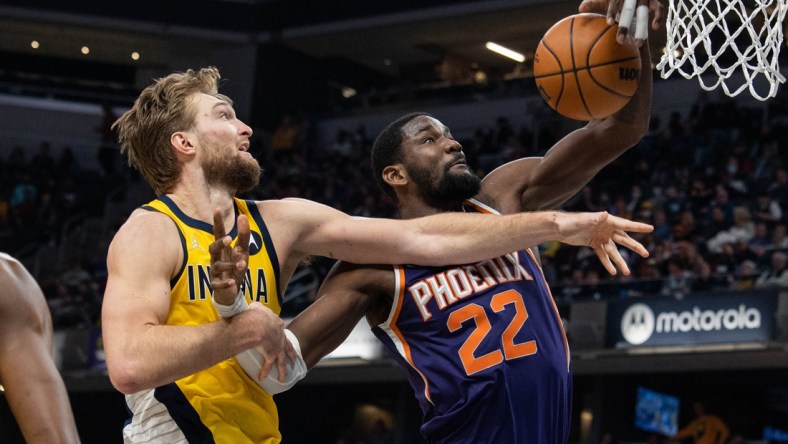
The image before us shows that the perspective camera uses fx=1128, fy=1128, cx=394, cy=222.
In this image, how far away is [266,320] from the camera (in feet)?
9.84

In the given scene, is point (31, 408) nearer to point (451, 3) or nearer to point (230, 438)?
point (230, 438)

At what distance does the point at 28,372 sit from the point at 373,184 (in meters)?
14.6

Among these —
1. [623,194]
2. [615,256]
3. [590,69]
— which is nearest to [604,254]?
[615,256]

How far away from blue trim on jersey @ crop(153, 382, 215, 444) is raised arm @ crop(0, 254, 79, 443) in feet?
0.93

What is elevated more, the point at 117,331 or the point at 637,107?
the point at 637,107

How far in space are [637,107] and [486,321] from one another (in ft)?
3.31

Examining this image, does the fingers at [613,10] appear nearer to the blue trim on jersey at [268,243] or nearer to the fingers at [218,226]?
the blue trim on jersey at [268,243]

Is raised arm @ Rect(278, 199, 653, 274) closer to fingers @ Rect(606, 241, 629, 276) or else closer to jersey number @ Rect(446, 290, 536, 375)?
fingers @ Rect(606, 241, 629, 276)

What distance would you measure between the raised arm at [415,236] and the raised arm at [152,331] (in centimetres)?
55

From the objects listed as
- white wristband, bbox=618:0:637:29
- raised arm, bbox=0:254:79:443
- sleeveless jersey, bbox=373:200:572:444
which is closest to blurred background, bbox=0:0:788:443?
white wristband, bbox=618:0:637:29

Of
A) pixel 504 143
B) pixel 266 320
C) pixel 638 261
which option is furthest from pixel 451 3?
pixel 266 320

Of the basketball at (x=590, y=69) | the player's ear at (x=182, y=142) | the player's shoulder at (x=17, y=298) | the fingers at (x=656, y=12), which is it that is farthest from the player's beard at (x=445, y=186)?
the player's shoulder at (x=17, y=298)

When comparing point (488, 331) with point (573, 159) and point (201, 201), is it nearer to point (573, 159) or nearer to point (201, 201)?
point (573, 159)

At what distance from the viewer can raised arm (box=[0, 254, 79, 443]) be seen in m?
3.02
